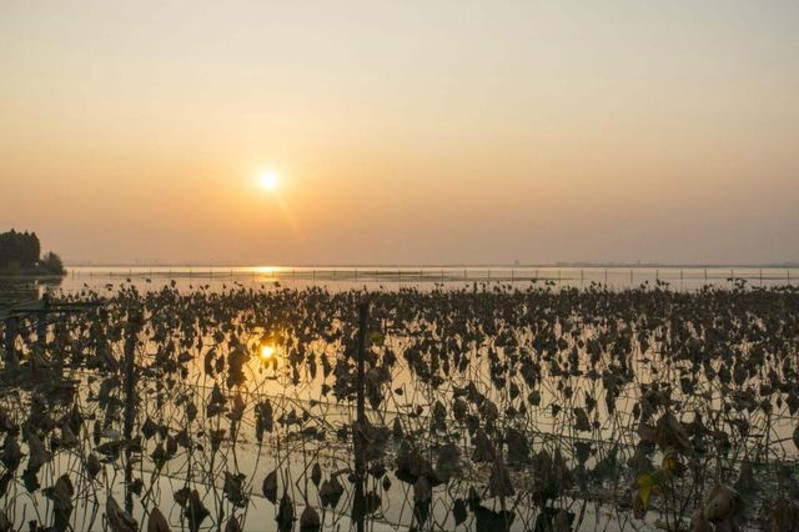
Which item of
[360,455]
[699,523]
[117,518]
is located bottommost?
[360,455]

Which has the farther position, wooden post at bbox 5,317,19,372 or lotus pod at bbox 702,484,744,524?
wooden post at bbox 5,317,19,372

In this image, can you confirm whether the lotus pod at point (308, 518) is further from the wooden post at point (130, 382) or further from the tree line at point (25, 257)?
the tree line at point (25, 257)

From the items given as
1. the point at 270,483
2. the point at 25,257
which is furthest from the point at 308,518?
the point at 25,257

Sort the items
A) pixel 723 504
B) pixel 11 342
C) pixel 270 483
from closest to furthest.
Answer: pixel 723 504, pixel 270 483, pixel 11 342

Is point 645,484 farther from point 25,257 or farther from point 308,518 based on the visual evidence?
point 25,257

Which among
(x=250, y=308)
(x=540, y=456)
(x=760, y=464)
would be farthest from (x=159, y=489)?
(x=250, y=308)

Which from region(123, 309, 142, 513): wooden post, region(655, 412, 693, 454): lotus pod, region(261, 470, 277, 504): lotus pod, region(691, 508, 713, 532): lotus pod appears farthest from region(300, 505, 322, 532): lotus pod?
region(655, 412, 693, 454): lotus pod

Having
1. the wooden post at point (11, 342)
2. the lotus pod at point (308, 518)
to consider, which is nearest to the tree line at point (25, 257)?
the wooden post at point (11, 342)

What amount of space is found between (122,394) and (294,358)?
300 cm

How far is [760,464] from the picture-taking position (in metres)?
8.95

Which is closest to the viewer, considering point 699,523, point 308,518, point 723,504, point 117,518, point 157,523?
point 723,504

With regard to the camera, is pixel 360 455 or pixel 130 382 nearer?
pixel 360 455

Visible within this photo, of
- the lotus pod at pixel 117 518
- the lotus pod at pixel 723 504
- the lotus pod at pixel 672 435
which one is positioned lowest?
the lotus pod at pixel 117 518

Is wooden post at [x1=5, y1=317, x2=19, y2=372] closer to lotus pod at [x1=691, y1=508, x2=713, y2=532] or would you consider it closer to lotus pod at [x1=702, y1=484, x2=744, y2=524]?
lotus pod at [x1=691, y1=508, x2=713, y2=532]
